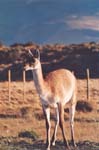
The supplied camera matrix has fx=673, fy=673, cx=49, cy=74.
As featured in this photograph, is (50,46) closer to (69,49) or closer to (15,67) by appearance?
(69,49)

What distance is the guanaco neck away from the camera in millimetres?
16078

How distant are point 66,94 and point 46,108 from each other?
861 mm

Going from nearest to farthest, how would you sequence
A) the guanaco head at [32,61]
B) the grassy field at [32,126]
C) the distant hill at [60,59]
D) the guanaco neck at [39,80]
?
the guanaco head at [32,61] → the guanaco neck at [39,80] → the grassy field at [32,126] → the distant hill at [60,59]

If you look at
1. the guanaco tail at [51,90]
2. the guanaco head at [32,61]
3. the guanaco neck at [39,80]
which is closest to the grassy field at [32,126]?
the guanaco tail at [51,90]

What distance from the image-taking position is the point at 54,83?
1709 cm

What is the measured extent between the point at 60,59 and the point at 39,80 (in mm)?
56312

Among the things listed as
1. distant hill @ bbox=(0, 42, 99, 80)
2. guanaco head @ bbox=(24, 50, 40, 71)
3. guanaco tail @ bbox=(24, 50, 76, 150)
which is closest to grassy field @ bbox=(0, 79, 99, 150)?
guanaco tail @ bbox=(24, 50, 76, 150)

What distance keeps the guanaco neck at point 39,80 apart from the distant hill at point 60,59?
4444 centimetres

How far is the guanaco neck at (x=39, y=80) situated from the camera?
633 inches

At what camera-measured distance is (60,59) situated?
2852 inches

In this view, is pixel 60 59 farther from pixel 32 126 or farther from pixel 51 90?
pixel 51 90

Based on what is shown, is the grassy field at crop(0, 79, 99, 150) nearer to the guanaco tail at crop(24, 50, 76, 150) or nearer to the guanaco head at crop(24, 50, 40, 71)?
the guanaco tail at crop(24, 50, 76, 150)

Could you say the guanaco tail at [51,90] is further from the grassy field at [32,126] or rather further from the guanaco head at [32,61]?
the grassy field at [32,126]

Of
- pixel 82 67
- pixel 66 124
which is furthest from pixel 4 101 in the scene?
pixel 82 67
